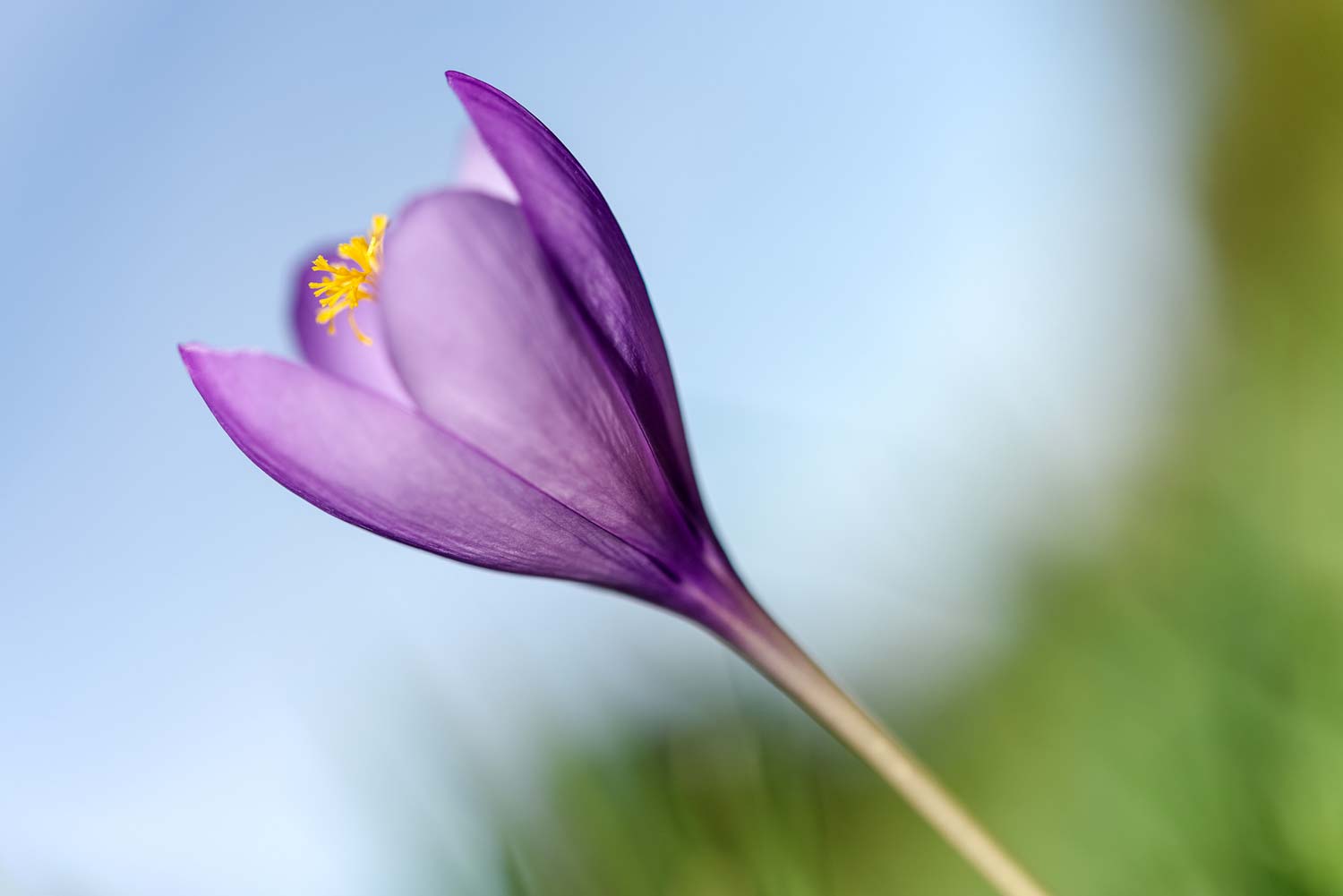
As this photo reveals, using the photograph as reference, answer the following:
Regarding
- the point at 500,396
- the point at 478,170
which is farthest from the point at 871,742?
the point at 478,170

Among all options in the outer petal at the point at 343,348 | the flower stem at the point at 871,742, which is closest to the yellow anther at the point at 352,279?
the outer petal at the point at 343,348

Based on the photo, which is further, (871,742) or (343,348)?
(343,348)

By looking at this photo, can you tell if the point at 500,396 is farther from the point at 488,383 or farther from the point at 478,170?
the point at 478,170

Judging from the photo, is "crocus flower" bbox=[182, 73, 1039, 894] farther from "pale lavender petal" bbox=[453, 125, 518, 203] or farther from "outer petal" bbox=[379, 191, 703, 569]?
"pale lavender petal" bbox=[453, 125, 518, 203]

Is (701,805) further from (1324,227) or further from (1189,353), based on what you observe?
(1189,353)

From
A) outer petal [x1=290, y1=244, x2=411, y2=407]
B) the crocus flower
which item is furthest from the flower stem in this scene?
outer petal [x1=290, y1=244, x2=411, y2=407]

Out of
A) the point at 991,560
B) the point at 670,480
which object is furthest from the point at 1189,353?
the point at 670,480
